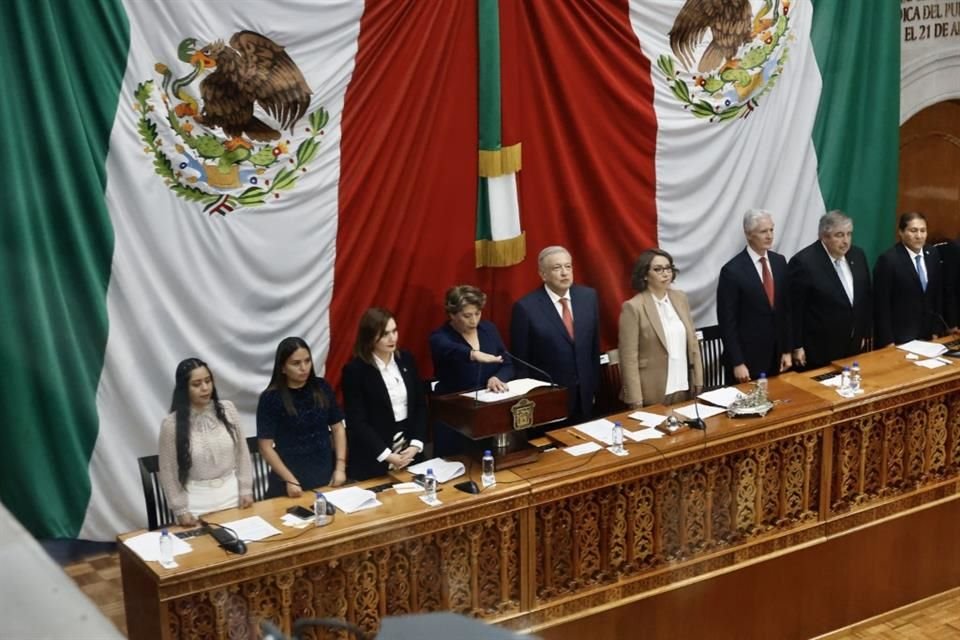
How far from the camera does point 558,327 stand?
5.13 metres

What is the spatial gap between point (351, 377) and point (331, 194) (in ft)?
3.30

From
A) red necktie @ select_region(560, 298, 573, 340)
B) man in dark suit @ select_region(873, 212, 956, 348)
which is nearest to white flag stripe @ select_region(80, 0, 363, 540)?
red necktie @ select_region(560, 298, 573, 340)

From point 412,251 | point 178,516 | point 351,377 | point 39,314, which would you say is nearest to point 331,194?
point 412,251

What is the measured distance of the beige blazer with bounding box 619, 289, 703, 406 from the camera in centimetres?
520

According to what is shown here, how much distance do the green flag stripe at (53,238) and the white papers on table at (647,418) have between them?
7.22ft

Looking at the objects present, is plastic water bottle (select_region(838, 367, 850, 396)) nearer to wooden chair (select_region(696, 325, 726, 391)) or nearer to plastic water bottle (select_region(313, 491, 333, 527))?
wooden chair (select_region(696, 325, 726, 391))

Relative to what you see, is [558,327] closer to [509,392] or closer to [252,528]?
[509,392]

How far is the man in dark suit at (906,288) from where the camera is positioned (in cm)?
599

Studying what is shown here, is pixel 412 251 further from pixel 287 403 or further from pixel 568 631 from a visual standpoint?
pixel 568 631

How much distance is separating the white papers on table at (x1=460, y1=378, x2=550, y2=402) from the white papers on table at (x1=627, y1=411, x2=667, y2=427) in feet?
2.19

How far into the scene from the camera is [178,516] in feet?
13.2

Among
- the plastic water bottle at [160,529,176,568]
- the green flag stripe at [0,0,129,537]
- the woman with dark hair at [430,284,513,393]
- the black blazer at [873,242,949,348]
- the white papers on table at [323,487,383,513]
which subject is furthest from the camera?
the black blazer at [873,242,949,348]

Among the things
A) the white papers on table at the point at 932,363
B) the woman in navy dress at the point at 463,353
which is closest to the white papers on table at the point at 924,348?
the white papers on table at the point at 932,363

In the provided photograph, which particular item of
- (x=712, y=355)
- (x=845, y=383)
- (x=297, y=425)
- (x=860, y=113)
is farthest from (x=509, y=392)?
(x=860, y=113)
